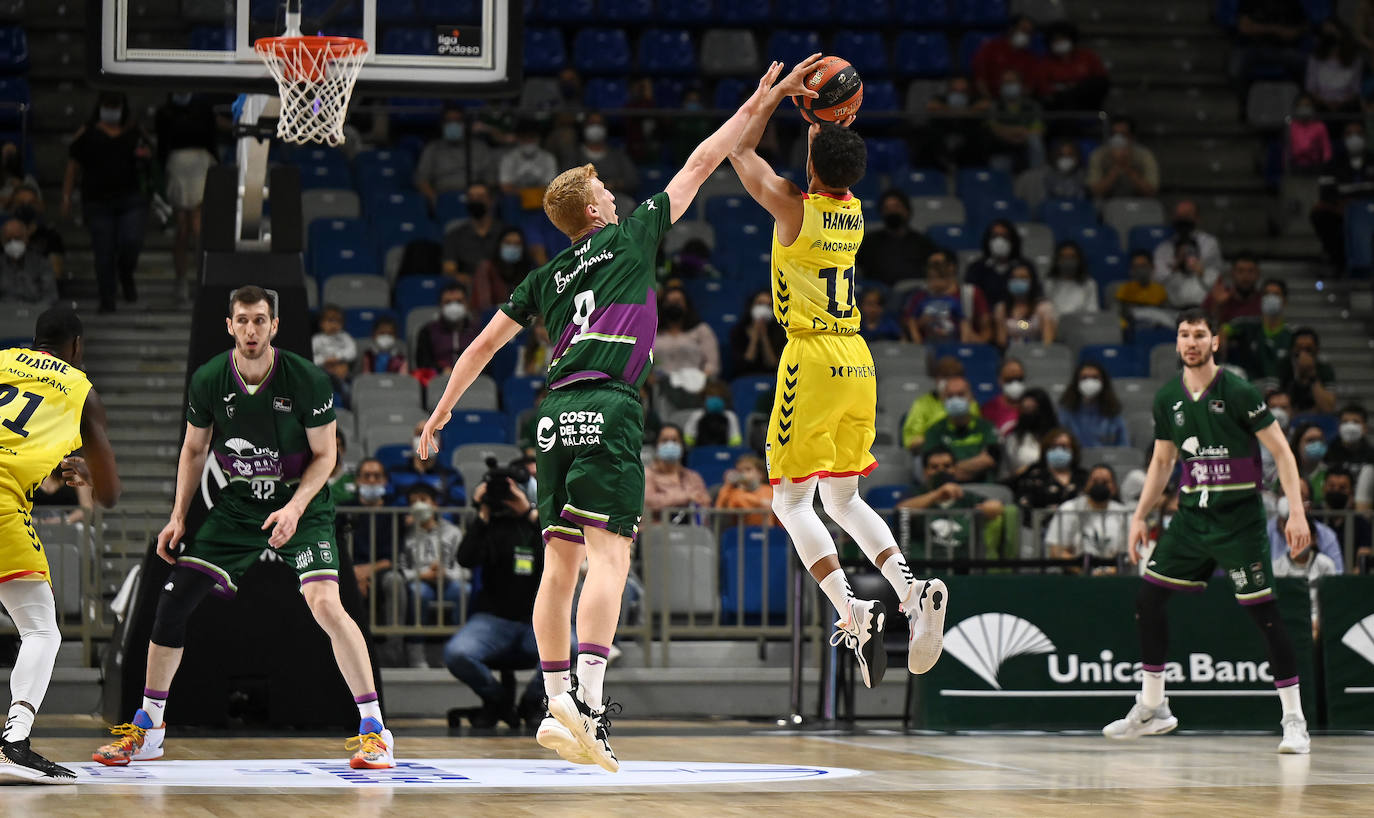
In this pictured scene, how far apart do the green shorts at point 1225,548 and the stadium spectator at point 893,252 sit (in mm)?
7956

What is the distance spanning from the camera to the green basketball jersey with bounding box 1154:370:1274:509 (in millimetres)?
11312

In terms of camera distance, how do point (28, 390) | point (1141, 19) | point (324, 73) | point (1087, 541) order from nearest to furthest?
1. point (28, 390)
2. point (324, 73)
3. point (1087, 541)
4. point (1141, 19)

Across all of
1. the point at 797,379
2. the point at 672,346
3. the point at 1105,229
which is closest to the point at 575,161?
the point at 672,346

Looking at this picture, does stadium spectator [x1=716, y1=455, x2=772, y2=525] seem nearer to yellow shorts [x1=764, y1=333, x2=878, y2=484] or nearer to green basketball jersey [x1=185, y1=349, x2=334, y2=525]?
green basketball jersey [x1=185, y1=349, x2=334, y2=525]

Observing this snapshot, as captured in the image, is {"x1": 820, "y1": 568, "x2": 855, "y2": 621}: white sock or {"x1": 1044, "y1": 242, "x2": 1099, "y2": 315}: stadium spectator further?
{"x1": 1044, "y1": 242, "x2": 1099, "y2": 315}: stadium spectator

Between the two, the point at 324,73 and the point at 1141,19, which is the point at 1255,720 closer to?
the point at 324,73

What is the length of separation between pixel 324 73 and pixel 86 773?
461cm

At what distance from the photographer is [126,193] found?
17.7m

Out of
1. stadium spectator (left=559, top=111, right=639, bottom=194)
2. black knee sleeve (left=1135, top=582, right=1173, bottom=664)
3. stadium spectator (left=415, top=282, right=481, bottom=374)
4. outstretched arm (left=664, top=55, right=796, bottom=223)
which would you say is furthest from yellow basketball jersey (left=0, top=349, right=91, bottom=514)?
stadium spectator (left=559, top=111, right=639, bottom=194)

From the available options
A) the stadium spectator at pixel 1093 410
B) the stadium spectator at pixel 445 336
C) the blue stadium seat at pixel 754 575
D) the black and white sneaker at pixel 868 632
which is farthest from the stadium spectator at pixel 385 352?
the black and white sneaker at pixel 868 632

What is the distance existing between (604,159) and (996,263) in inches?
174

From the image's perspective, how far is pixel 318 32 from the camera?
1162 centimetres

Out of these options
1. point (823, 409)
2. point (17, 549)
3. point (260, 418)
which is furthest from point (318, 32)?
point (823, 409)

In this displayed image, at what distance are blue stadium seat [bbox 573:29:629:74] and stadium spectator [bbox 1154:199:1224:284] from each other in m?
6.88
